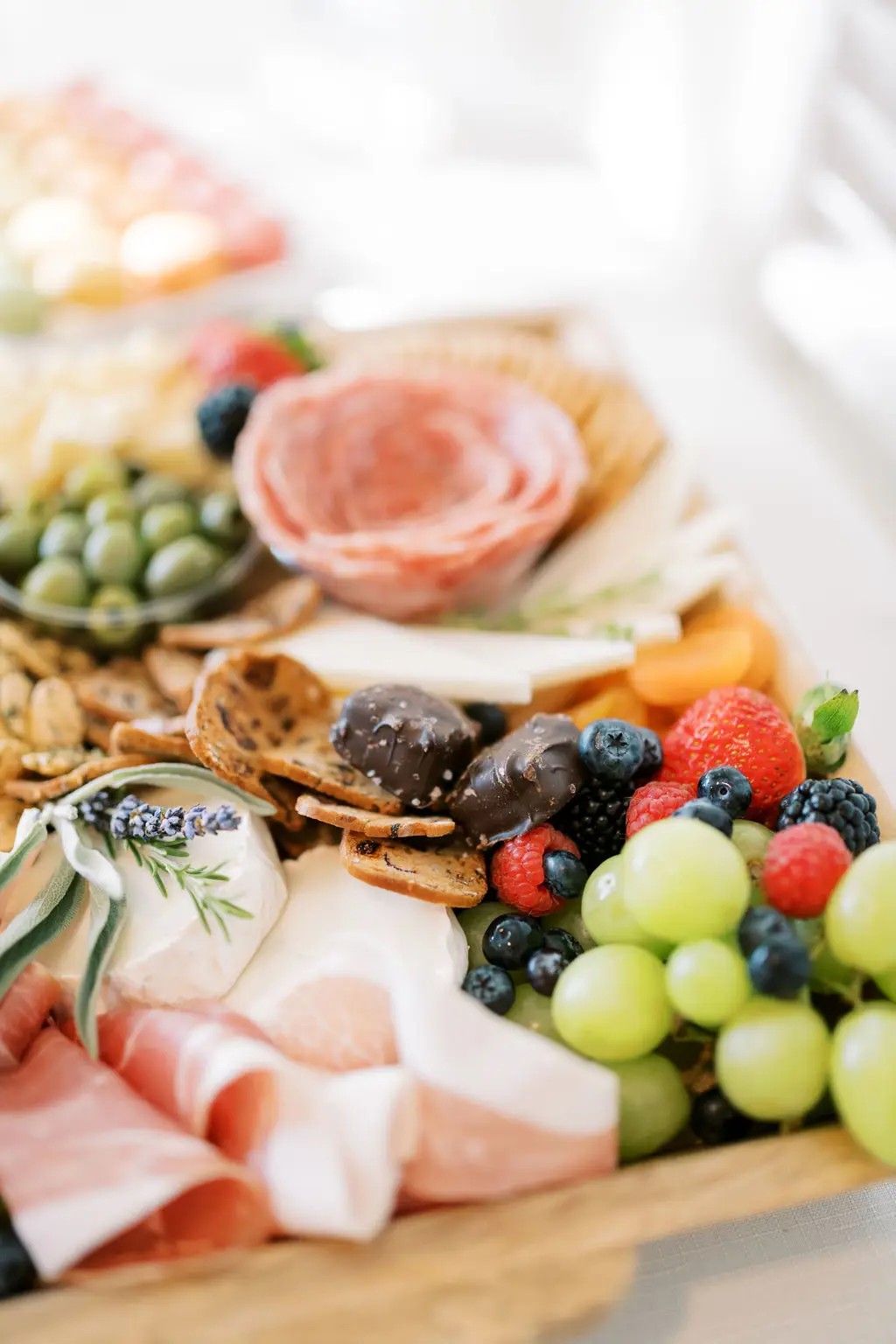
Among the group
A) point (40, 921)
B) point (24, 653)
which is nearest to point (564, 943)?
point (40, 921)

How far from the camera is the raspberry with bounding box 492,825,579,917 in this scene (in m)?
1.00

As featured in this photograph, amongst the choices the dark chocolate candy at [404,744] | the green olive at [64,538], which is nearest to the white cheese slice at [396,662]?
the dark chocolate candy at [404,744]

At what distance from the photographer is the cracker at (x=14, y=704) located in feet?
3.79

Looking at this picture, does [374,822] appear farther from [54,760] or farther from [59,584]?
[59,584]

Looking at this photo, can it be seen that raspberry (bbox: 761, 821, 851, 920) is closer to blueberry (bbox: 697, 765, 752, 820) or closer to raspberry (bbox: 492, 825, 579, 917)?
blueberry (bbox: 697, 765, 752, 820)

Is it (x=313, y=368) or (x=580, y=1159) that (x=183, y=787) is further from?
(x=313, y=368)

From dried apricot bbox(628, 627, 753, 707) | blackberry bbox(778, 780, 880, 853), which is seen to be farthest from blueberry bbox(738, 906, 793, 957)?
dried apricot bbox(628, 627, 753, 707)

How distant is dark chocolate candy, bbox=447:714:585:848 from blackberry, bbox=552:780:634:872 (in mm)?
22

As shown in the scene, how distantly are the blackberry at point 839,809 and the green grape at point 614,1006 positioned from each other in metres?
0.19

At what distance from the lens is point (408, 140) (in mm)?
2604

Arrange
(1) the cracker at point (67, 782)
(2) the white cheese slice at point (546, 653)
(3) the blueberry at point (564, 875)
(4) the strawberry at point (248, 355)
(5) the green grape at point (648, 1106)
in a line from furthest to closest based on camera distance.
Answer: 1. (4) the strawberry at point (248, 355)
2. (2) the white cheese slice at point (546, 653)
3. (1) the cracker at point (67, 782)
4. (3) the blueberry at point (564, 875)
5. (5) the green grape at point (648, 1106)

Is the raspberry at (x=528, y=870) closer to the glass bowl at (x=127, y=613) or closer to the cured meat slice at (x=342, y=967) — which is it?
the cured meat slice at (x=342, y=967)

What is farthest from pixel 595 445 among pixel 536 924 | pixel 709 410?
pixel 536 924

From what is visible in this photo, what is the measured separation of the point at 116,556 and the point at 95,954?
0.58 m
